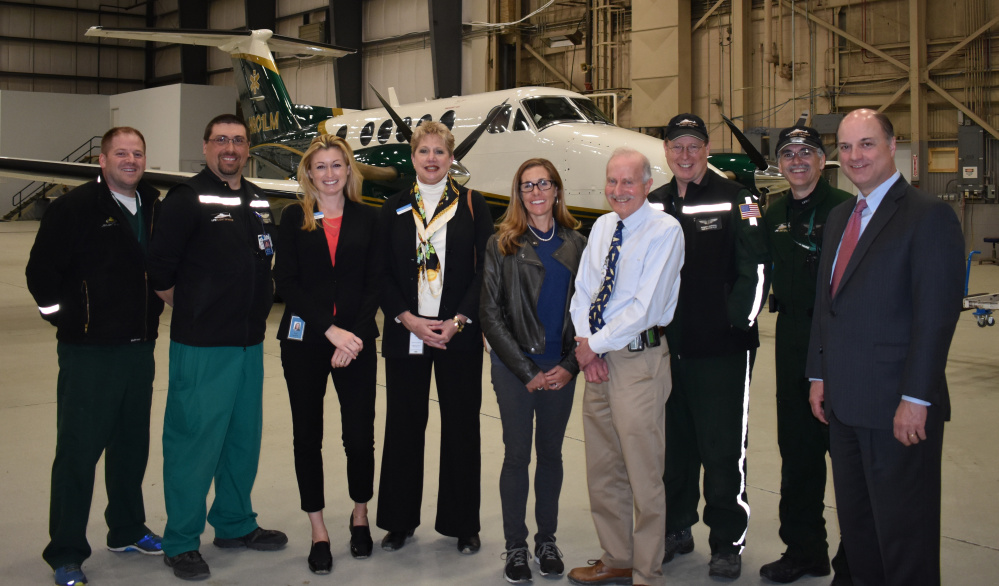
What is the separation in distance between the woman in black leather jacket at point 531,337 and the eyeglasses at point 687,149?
52 cm

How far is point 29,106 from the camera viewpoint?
102 ft

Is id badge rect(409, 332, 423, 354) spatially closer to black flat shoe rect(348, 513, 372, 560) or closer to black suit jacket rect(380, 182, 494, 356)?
black suit jacket rect(380, 182, 494, 356)

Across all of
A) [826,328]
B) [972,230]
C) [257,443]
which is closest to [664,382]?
[826,328]

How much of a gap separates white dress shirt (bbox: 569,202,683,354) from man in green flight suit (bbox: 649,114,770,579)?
0.76 ft

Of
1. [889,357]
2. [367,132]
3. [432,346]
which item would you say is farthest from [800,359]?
[367,132]

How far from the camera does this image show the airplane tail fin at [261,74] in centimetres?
1455

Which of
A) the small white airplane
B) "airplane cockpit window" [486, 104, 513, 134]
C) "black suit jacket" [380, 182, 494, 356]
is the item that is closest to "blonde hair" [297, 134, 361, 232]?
"black suit jacket" [380, 182, 494, 356]

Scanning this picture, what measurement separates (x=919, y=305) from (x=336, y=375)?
7.67ft

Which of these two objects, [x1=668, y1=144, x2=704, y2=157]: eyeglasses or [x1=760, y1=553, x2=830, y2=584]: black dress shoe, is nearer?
[x1=760, y1=553, x2=830, y2=584]: black dress shoe

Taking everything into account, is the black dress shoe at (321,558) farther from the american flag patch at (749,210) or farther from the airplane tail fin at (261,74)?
the airplane tail fin at (261,74)

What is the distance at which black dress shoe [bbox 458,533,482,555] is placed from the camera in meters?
3.72

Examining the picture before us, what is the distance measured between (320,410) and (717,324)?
1756 millimetres

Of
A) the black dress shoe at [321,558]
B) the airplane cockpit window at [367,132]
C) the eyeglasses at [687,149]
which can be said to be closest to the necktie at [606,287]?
the eyeglasses at [687,149]

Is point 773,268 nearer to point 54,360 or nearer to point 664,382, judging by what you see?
point 664,382
